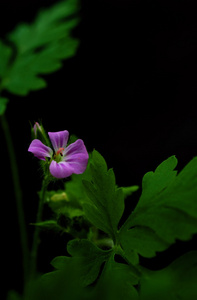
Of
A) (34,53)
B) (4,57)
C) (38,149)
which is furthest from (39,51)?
(38,149)

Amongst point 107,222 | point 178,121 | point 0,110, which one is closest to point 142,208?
point 107,222

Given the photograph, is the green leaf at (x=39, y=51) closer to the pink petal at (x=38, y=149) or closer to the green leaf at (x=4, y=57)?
the green leaf at (x=4, y=57)

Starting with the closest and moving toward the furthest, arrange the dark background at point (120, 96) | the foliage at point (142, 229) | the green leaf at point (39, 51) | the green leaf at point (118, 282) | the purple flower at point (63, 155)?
the green leaf at point (118, 282) < the foliage at point (142, 229) < the purple flower at point (63, 155) < the green leaf at point (39, 51) < the dark background at point (120, 96)

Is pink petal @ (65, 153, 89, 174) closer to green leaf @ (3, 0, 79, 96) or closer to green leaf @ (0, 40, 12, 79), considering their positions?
green leaf @ (3, 0, 79, 96)

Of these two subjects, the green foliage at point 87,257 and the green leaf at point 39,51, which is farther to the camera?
the green leaf at point 39,51

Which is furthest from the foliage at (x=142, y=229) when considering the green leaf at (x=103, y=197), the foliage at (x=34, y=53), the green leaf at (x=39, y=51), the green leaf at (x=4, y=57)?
the green leaf at (x=4, y=57)

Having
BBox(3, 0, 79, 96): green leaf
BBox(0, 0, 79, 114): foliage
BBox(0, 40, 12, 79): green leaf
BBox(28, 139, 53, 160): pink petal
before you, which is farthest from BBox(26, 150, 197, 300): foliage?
BBox(0, 40, 12, 79): green leaf
